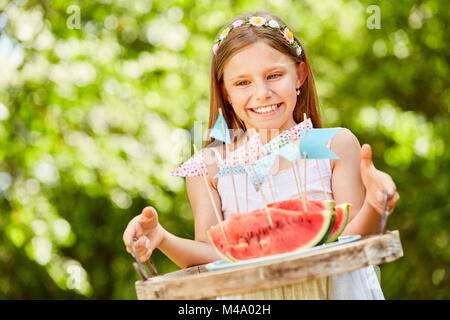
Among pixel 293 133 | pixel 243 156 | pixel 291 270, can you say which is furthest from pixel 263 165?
pixel 291 270

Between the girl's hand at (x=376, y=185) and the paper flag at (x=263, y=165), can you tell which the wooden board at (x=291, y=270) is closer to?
the girl's hand at (x=376, y=185)

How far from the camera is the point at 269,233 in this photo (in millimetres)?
1750

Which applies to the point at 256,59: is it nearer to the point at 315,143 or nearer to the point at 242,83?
the point at 242,83

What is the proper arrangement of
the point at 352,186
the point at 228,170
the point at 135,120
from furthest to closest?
1. the point at 135,120
2. the point at 352,186
3. the point at 228,170

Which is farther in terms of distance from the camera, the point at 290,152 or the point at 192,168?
the point at 192,168

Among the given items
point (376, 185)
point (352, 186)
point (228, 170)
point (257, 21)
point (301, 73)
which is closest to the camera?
point (376, 185)

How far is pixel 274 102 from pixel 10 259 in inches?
135

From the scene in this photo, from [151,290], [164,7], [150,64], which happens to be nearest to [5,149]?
[150,64]

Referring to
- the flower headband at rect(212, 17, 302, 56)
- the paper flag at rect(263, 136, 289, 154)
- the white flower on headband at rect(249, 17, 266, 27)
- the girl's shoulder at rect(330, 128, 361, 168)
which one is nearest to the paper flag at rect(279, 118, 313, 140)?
the paper flag at rect(263, 136, 289, 154)

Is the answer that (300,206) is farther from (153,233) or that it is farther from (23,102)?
(23,102)

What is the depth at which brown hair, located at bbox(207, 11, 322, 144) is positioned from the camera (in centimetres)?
232

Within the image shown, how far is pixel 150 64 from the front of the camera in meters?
4.83

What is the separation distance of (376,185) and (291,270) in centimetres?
44

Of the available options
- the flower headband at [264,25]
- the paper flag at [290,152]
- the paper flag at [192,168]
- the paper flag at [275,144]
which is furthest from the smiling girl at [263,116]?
the paper flag at [290,152]
